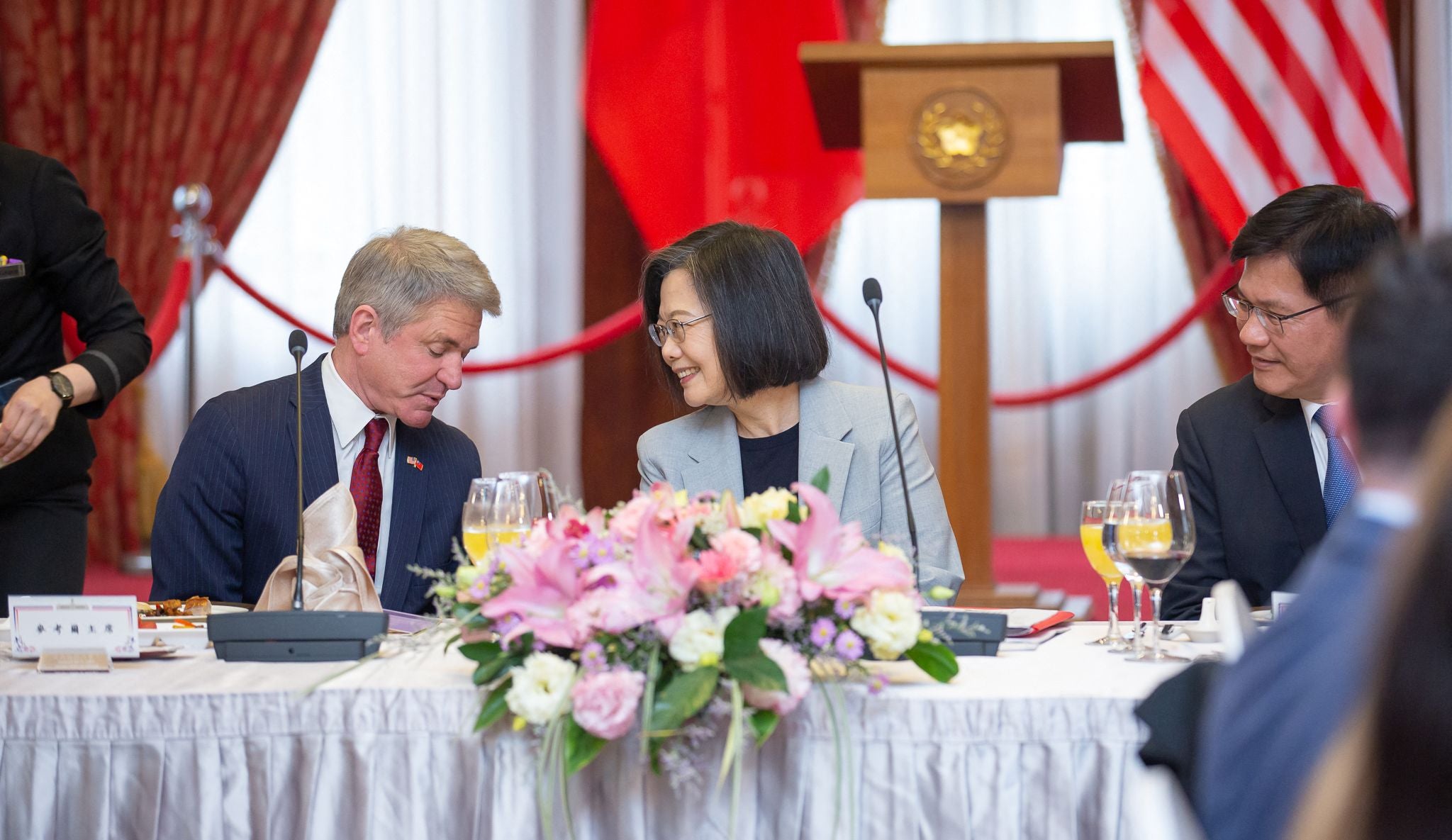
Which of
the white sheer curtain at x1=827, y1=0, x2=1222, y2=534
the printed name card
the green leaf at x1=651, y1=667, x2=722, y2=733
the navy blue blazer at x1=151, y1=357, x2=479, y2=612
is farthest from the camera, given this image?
the white sheer curtain at x1=827, y1=0, x2=1222, y2=534

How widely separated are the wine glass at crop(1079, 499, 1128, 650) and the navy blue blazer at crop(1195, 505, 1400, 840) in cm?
84

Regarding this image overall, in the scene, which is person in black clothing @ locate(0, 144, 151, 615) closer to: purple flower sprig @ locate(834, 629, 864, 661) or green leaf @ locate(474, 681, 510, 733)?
green leaf @ locate(474, 681, 510, 733)

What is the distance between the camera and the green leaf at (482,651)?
140 cm

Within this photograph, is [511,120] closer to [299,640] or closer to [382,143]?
[382,143]

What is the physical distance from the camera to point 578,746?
51.3 inches

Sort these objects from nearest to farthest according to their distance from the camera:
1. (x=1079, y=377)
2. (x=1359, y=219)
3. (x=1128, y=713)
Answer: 1. (x=1128, y=713)
2. (x=1359, y=219)
3. (x=1079, y=377)

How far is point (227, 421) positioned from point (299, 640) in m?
0.86

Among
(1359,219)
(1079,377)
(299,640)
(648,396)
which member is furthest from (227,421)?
(1079,377)

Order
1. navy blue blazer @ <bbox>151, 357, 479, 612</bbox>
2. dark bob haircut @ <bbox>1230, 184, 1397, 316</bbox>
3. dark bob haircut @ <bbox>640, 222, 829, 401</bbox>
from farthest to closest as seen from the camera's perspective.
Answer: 1. dark bob haircut @ <bbox>640, 222, 829, 401</bbox>
2. navy blue blazer @ <bbox>151, 357, 479, 612</bbox>
3. dark bob haircut @ <bbox>1230, 184, 1397, 316</bbox>

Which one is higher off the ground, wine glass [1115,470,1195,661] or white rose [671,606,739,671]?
wine glass [1115,470,1195,661]

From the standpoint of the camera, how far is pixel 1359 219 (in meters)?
2.20

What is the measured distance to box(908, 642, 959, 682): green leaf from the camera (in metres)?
1.43

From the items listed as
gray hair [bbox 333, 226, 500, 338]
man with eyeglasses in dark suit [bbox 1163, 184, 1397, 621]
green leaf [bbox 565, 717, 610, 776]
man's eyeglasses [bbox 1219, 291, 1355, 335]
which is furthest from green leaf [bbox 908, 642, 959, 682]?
gray hair [bbox 333, 226, 500, 338]

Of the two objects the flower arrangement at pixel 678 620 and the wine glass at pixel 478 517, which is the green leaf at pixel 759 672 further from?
the wine glass at pixel 478 517
